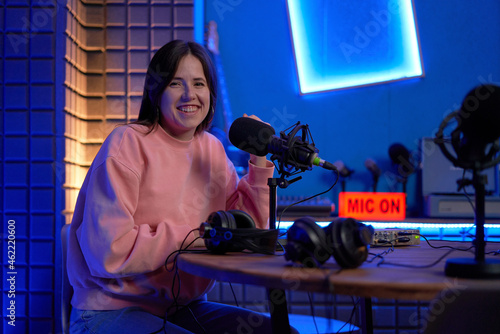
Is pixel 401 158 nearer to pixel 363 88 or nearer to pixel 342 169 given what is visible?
pixel 342 169

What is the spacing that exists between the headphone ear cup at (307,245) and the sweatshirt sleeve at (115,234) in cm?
39

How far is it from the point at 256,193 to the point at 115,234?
0.49 m

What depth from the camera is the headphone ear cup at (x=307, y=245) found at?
37.1 inches

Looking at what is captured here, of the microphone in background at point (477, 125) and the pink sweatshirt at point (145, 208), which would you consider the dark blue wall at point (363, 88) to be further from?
the microphone in background at point (477, 125)

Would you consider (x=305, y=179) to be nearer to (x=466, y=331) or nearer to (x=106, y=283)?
(x=106, y=283)

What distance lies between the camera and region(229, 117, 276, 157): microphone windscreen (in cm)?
128

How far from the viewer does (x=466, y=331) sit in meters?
0.68

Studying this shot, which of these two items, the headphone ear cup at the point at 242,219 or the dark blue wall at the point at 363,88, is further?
the dark blue wall at the point at 363,88

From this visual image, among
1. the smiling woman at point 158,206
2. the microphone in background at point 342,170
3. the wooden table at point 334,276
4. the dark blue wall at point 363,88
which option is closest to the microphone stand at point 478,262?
the wooden table at point 334,276

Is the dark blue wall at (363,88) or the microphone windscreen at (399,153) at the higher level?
the dark blue wall at (363,88)

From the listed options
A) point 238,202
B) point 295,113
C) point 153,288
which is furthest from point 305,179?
point 153,288

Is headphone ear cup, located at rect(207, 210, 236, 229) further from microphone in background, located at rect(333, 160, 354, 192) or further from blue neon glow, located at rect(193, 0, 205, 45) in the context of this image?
blue neon glow, located at rect(193, 0, 205, 45)

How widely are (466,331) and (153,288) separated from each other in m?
0.89

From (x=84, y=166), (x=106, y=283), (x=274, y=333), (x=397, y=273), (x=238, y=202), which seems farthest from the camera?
(x=84, y=166)
